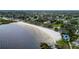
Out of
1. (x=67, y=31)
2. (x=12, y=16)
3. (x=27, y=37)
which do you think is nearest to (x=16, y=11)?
(x=12, y=16)

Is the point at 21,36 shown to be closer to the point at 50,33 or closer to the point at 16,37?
the point at 16,37

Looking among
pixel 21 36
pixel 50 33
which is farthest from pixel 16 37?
pixel 50 33
